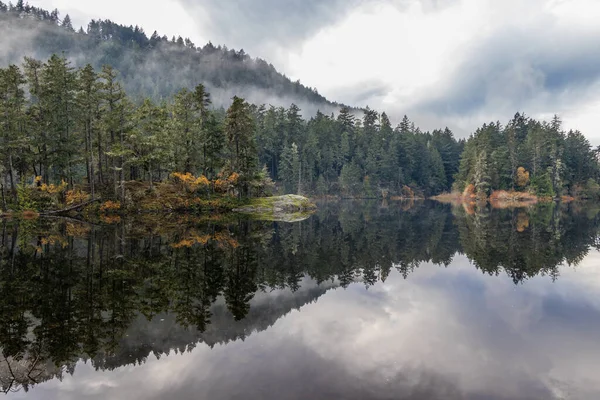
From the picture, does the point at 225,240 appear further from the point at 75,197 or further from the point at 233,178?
the point at 75,197

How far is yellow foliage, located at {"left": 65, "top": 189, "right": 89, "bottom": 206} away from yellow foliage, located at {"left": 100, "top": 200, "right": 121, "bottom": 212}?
283 cm

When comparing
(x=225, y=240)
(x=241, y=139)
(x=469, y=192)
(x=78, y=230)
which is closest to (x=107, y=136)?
(x=241, y=139)

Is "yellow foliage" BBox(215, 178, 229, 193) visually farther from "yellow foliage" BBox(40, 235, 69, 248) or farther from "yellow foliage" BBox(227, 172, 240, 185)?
"yellow foliage" BBox(40, 235, 69, 248)

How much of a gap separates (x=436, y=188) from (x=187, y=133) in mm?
108465

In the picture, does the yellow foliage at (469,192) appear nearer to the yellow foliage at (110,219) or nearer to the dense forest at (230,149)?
the dense forest at (230,149)

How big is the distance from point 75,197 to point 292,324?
39.4m

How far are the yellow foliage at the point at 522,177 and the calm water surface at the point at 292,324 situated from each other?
8976cm

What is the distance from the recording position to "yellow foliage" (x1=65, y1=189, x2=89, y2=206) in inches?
1574

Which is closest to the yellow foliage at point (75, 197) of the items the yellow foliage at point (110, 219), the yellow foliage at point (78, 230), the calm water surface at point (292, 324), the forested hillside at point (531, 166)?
the yellow foliage at point (110, 219)

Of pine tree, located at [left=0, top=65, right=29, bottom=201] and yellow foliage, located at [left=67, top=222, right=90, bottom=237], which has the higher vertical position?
pine tree, located at [left=0, top=65, right=29, bottom=201]

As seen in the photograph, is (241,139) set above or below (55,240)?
above

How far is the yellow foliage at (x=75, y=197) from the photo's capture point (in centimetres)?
3997

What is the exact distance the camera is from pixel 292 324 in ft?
33.9

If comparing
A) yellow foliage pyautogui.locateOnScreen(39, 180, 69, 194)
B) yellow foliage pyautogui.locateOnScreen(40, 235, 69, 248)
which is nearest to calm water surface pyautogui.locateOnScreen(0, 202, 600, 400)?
yellow foliage pyautogui.locateOnScreen(40, 235, 69, 248)
